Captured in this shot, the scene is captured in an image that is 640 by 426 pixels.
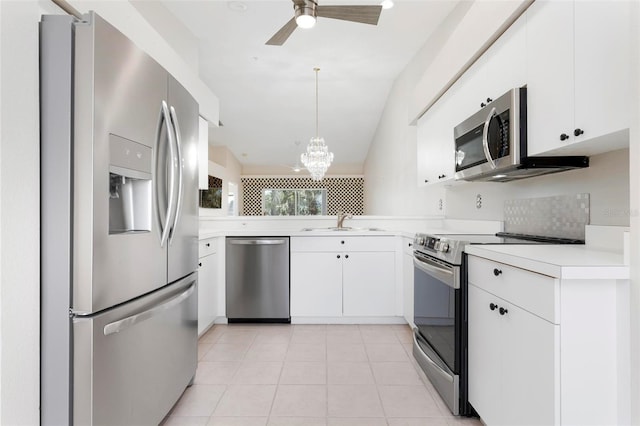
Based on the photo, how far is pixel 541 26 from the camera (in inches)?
58.1

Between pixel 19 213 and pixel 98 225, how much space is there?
0.72 feet

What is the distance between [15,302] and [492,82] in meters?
2.35

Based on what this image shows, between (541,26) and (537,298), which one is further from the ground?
(541,26)

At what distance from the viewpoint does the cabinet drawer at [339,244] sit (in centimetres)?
330

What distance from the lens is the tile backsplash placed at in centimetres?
171

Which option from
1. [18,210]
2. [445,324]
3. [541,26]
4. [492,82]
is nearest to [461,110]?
[492,82]

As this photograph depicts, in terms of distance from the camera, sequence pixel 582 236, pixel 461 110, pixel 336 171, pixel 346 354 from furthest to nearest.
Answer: pixel 336 171
pixel 346 354
pixel 461 110
pixel 582 236

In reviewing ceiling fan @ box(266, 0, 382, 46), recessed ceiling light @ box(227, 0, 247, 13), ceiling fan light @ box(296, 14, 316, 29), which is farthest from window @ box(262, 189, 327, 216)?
ceiling fan light @ box(296, 14, 316, 29)

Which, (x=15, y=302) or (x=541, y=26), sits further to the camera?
(x=541, y=26)

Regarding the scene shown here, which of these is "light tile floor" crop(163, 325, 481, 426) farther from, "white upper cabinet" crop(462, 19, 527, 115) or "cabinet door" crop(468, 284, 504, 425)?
"white upper cabinet" crop(462, 19, 527, 115)

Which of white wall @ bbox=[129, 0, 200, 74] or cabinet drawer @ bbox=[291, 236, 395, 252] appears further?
cabinet drawer @ bbox=[291, 236, 395, 252]

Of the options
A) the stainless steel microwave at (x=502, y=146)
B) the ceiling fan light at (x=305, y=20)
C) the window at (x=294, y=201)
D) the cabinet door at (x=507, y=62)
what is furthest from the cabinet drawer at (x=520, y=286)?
the window at (x=294, y=201)

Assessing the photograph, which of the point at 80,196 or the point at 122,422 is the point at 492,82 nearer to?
the point at 80,196

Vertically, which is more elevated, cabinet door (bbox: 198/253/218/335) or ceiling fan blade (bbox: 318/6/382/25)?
ceiling fan blade (bbox: 318/6/382/25)
